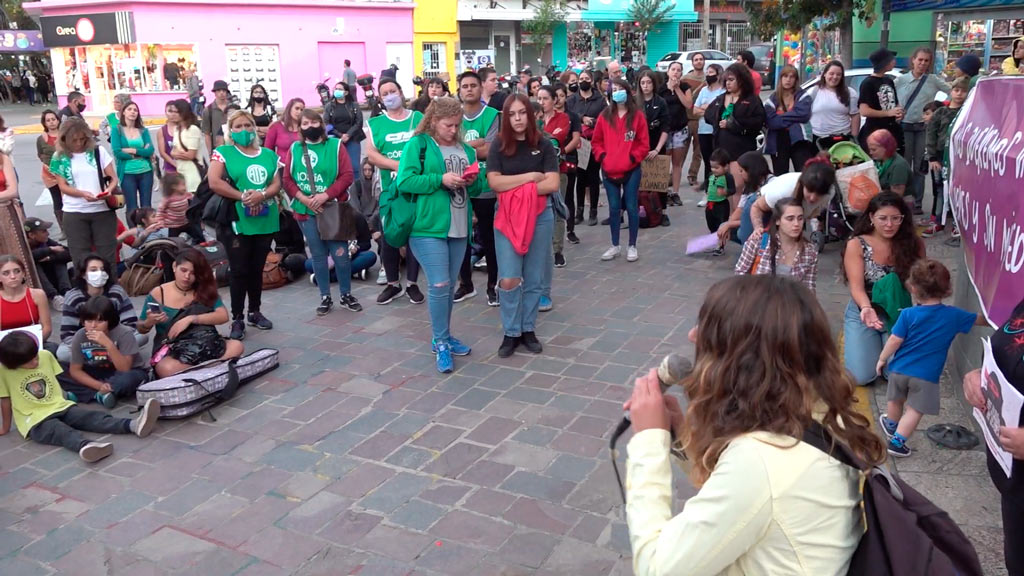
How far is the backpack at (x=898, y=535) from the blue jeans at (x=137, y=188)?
929 centimetres

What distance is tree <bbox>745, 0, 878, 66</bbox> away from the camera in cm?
1333

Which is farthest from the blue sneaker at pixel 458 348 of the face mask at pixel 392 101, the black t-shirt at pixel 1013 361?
the black t-shirt at pixel 1013 361

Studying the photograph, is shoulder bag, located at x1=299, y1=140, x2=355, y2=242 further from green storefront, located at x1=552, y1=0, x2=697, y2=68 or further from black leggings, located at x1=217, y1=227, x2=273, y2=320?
green storefront, located at x1=552, y1=0, x2=697, y2=68

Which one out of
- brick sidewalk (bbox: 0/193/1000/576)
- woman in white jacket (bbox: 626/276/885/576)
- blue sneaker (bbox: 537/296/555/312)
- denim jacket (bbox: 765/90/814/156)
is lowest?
brick sidewalk (bbox: 0/193/1000/576)

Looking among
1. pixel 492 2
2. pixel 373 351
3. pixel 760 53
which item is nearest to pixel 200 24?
pixel 492 2

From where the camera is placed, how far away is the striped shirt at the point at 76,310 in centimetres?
591

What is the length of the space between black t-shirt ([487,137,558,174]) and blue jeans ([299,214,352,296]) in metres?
1.77

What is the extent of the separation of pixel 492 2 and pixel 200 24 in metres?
15.0

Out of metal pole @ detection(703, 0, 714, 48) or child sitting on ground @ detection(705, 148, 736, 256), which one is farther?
metal pole @ detection(703, 0, 714, 48)

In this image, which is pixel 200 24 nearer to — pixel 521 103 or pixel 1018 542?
pixel 521 103

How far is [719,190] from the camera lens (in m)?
8.38

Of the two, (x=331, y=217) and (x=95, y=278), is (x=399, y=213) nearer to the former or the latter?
(x=331, y=217)

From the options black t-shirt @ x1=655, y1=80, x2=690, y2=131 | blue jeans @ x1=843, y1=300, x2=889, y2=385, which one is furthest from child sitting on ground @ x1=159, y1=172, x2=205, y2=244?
blue jeans @ x1=843, y1=300, x2=889, y2=385

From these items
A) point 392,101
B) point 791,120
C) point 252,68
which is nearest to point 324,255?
point 392,101
